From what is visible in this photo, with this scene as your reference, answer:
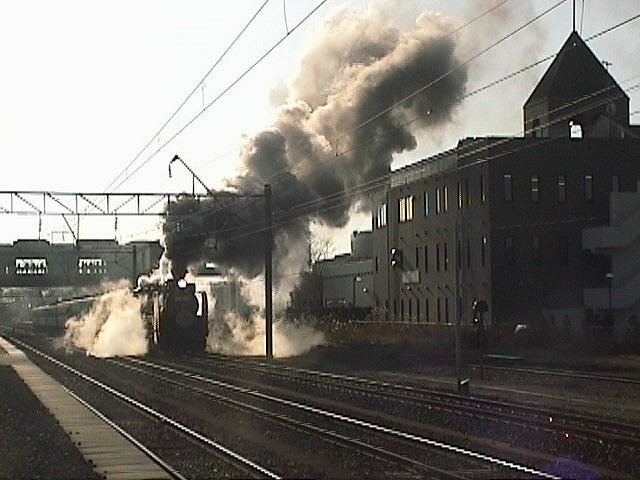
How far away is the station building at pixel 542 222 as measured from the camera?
63781mm

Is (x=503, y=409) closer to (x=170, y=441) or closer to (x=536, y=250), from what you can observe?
(x=170, y=441)

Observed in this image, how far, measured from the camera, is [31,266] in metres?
116

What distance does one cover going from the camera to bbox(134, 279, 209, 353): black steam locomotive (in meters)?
54.0

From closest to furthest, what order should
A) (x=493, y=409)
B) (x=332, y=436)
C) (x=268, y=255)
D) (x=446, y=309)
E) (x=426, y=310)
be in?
1. (x=332, y=436)
2. (x=493, y=409)
3. (x=268, y=255)
4. (x=446, y=309)
5. (x=426, y=310)

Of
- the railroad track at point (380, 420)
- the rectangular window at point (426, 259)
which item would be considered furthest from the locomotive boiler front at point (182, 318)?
the rectangular window at point (426, 259)

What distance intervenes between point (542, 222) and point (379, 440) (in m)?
47.8

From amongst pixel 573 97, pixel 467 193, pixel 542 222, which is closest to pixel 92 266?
pixel 467 193

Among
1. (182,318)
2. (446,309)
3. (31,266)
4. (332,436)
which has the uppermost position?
(31,266)

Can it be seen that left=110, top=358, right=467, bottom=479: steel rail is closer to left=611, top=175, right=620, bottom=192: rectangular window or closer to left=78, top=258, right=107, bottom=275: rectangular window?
left=611, top=175, right=620, bottom=192: rectangular window

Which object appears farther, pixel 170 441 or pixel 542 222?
pixel 542 222

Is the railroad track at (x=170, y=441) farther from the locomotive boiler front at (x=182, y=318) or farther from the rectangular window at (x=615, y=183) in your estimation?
the rectangular window at (x=615, y=183)

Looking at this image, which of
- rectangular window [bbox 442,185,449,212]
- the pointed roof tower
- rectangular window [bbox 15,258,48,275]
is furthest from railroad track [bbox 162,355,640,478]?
rectangular window [bbox 15,258,48,275]

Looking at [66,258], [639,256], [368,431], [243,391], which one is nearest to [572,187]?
[639,256]

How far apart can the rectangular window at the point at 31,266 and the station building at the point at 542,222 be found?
54.7m
